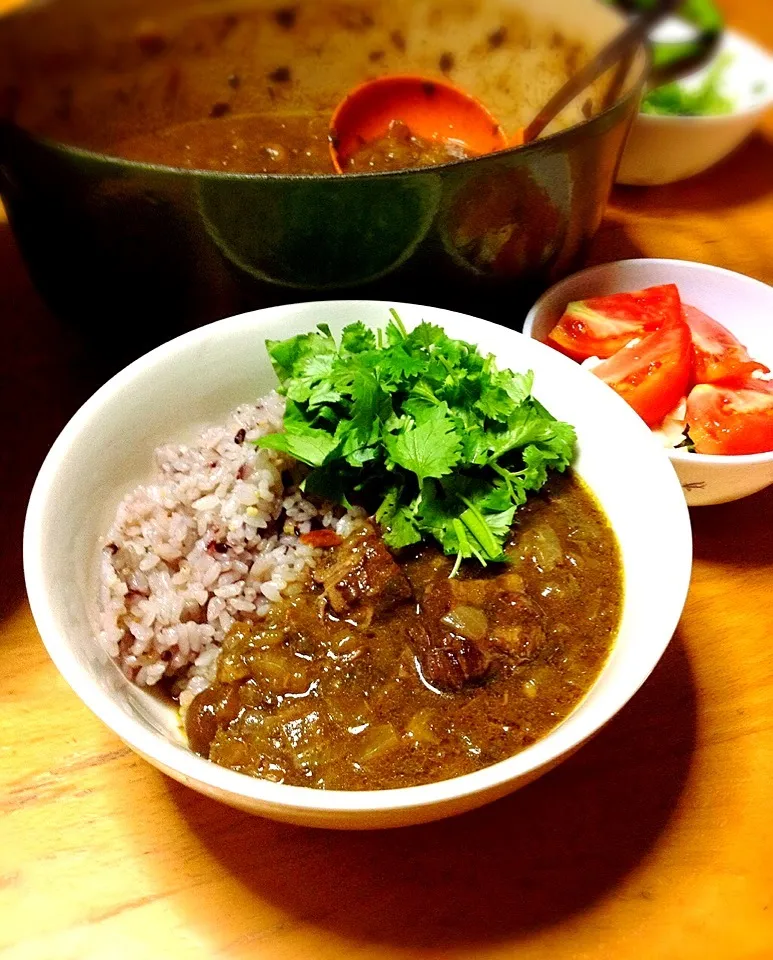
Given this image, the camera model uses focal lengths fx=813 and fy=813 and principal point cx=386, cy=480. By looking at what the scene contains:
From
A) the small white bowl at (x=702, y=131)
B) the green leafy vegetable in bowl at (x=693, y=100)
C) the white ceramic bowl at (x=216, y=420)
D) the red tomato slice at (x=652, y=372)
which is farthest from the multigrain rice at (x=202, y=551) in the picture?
the green leafy vegetable in bowl at (x=693, y=100)

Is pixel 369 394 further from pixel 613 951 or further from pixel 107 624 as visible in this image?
pixel 613 951

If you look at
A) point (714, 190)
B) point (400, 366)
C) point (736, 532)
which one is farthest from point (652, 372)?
point (714, 190)

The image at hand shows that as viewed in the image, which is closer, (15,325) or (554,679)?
(554,679)

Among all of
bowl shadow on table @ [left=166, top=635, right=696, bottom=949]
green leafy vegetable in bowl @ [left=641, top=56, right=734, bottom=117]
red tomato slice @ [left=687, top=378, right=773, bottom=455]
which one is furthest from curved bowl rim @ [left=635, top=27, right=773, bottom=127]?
bowl shadow on table @ [left=166, top=635, right=696, bottom=949]

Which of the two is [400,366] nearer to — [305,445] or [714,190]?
[305,445]

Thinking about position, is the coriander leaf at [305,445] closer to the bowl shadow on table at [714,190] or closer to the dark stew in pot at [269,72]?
the dark stew in pot at [269,72]

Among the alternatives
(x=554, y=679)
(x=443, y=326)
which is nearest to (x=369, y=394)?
(x=443, y=326)
